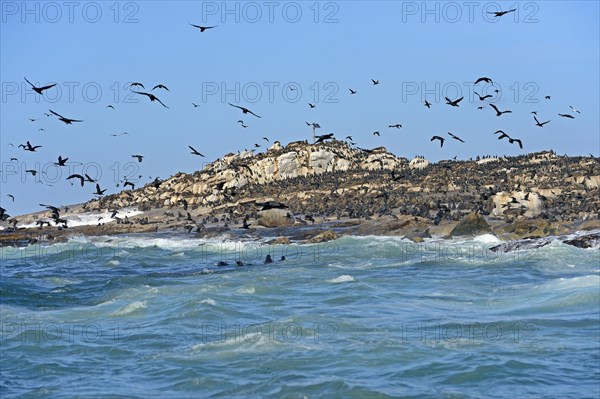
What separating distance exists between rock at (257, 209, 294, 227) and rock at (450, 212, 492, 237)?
13851 mm

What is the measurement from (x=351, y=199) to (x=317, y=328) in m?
42.6

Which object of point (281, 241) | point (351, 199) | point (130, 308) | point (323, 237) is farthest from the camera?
point (351, 199)

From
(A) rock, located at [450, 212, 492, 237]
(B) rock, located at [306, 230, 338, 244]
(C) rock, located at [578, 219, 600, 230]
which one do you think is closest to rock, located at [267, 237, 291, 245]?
(B) rock, located at [306, 230, 338, 244]

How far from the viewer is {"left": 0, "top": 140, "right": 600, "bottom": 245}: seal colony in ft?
161

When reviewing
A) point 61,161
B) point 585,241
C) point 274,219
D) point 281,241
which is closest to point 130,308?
point 61,161

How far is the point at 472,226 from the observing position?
43812mm

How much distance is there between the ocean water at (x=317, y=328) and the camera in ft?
58.0

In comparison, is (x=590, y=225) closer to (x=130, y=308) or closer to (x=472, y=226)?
(x=472, y=226)

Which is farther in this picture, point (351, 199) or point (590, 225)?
point (351, 199)

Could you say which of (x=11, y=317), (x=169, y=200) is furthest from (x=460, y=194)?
(x=11, y=317)

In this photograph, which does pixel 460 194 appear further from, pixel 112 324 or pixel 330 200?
pixel 112 324

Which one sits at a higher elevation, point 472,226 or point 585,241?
point 472,226

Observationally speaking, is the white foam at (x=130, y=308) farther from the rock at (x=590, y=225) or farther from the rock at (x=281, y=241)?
the rock at (x=590, y=225)

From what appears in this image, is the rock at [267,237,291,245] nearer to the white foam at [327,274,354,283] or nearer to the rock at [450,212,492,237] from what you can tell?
the rock at [450,212,492,237]
